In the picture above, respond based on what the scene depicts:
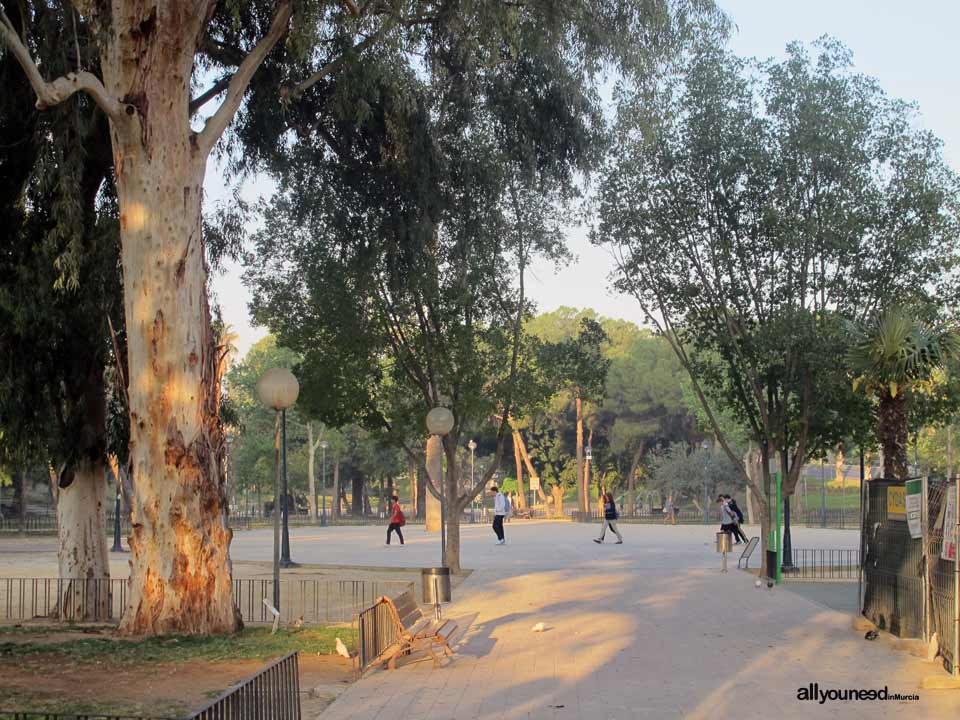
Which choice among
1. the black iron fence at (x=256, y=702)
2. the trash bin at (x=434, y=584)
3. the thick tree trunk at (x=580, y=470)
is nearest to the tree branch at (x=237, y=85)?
the trash bin at (x=434, y=584)

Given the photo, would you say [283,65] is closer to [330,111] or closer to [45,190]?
[330,111]

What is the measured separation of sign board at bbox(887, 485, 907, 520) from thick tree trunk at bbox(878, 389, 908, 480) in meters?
5.10

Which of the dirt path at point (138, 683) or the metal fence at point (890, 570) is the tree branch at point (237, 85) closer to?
the dirt path at point (138, 683)

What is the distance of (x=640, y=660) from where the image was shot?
492 inches

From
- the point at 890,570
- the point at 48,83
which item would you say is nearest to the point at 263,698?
the point at 48,83

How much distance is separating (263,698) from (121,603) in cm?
1233

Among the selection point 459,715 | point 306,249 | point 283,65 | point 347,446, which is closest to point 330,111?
point 283,65

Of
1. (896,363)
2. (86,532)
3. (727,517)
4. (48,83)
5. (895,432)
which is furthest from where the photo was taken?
(727,517)

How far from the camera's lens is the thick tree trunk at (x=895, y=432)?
19203 millimetres

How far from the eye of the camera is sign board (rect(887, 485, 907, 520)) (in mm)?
13598

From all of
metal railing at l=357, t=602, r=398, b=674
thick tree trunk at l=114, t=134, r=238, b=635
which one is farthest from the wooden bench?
thick tree trunk at l=114, t=134, r=238, b=635

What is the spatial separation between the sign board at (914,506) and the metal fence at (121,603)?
244 inches

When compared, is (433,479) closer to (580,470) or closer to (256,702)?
(580,470)

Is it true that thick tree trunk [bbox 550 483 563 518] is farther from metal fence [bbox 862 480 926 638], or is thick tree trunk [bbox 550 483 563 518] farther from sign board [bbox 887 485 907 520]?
sign board [bbox 887 485 907 520]
